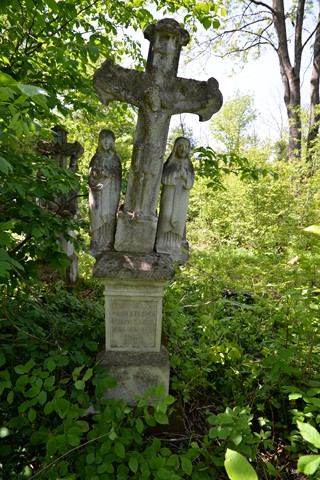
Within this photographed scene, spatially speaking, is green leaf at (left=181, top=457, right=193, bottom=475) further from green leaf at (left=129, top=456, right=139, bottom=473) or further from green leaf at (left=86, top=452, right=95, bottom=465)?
green leaf at (left=86, top=452, right=95, bottom=465)

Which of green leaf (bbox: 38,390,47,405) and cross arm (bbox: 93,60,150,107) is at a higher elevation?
cross arm (bbox: 93,60,150,107)

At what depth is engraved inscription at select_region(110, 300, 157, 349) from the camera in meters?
2.39

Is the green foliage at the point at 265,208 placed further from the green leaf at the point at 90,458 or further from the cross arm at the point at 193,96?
the green leaf at the point at 90,458

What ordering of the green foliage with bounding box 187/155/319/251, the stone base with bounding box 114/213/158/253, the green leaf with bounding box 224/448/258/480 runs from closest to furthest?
the green leaf with bounding box 224/448/258/480
the stone base with bounding box 114/213/158/253
the green foliage with bounding box 187/155/319/251

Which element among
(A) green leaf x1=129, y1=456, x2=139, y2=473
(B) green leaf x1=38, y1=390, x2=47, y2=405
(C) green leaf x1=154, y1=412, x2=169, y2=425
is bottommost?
(A) green leaf x1=129, y1=456, x2=139, y2=473

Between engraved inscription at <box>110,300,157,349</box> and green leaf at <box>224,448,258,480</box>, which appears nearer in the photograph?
green leaf at <box>224,448,258,480</box>

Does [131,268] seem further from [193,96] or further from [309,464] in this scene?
[309,464]

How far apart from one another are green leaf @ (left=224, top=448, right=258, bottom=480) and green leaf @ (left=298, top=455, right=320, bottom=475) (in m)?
0.19

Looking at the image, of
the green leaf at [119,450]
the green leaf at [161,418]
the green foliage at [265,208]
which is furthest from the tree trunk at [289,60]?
the green leaf at [119,450]

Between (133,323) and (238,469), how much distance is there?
1.66 m

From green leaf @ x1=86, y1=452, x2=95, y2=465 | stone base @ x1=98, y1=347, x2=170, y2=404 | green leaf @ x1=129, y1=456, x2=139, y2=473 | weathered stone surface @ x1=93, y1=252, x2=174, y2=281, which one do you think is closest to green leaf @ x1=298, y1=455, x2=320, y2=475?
green leaf @ x1=129, y1=456, x2=139, y2=473

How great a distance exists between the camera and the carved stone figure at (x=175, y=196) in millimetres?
2260

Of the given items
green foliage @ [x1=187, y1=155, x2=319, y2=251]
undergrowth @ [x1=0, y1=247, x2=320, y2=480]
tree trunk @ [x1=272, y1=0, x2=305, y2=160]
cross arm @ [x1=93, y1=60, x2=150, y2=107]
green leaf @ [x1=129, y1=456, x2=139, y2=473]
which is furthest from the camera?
tree trunk @ [x1=272, y1=0, x2=305, y2=160]

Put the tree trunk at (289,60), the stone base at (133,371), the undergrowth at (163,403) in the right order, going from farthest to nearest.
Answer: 1. the tree trunk at (289,60)
2. the stone base at (133,371)
3. the undergrowth at (163,403)
